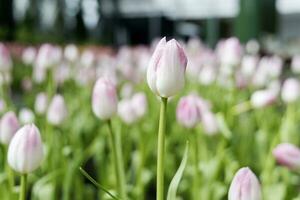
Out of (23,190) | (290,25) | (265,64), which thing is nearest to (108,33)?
(290,25)

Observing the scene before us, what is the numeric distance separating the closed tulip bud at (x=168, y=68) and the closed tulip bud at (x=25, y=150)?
0.14m

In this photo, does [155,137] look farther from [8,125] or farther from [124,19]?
[124,19]

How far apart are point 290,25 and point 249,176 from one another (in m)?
17.7

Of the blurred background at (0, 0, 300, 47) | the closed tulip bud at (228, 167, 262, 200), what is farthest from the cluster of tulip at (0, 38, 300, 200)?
the blurred background at (0, 0, 300, 47)

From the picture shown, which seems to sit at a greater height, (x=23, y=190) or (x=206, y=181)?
(x=23, y=190)

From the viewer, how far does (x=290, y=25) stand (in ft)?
57.6

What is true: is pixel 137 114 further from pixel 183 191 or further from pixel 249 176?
pixel 249 176

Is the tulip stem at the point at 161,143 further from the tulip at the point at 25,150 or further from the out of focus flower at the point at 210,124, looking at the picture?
the out of focus flower at the point at 210,124

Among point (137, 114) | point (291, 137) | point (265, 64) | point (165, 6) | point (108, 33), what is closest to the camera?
point (137, 114)

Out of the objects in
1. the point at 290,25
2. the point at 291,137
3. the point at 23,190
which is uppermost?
the point at 23,190

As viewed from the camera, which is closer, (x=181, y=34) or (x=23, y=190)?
(x=23, y=190)

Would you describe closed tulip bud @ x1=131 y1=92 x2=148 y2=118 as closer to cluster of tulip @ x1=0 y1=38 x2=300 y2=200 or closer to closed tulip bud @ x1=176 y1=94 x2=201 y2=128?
cluster of tulip @ x1=0 y1=38 x2=300 y2=200

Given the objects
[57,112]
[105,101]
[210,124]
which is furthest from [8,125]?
[210,124]

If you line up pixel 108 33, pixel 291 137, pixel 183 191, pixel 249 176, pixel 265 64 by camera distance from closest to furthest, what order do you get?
pixel 249 176
pixel 183 191
pixel 291 137
pixel 265 64
pixel 108 33
